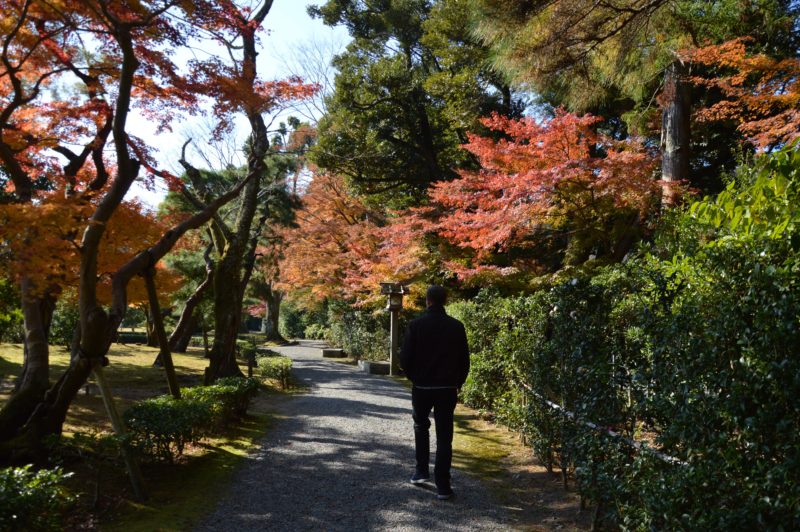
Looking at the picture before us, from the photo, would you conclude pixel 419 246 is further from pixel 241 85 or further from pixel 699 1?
pixel 699 1

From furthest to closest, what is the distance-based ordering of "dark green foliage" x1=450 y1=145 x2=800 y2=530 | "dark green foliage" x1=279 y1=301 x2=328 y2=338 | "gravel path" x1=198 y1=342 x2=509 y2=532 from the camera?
1. "dark green foliage" x1=279 y1=301 x2=328 y2=338
2. "gravel path" x1=198 y1=342 x2=509 y2=532
3. "dark green foliage" x1=450 y1=145 x2=800 y2=530

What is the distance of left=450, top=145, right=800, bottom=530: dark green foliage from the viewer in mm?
1984

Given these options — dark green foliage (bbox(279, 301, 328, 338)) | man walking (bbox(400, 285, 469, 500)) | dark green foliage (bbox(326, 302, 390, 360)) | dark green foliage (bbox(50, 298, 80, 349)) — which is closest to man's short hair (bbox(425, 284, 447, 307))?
man walking (bbox(400, 285, 469, 500))

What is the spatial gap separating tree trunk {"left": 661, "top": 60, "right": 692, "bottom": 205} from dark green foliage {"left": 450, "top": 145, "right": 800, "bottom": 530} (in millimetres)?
6606

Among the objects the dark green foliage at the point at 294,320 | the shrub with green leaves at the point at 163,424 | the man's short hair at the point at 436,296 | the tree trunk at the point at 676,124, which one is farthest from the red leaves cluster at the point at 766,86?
the dark green foliage at the point at 294,320

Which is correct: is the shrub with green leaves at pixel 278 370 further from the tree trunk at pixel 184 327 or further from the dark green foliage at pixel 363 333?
the dark green foliage at pixel 363 333

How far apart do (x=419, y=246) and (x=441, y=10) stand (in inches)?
269

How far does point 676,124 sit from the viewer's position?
9578 mm

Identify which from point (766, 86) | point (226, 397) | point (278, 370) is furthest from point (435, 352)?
point (278, 370)

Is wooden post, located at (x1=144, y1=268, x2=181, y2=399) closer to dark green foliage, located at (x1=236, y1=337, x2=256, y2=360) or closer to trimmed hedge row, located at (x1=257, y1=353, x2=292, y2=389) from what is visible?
trimmed hedge row, located at (x1=257, y1=353, x2=292, y2=389)

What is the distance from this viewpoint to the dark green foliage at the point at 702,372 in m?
1.98

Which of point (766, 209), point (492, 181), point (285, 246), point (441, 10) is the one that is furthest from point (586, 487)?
point (285, 246)

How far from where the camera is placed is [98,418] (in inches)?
317

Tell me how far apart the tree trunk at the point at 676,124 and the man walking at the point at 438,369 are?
276 inches
